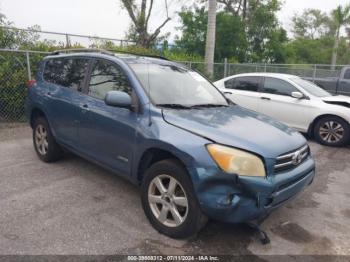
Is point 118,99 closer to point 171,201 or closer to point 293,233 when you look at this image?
point 171,201

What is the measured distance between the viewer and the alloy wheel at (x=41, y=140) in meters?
5.14

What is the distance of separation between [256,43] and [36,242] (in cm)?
2191

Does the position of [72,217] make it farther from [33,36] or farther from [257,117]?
[33,36]

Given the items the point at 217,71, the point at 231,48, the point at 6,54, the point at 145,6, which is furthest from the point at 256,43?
the point at 6,54

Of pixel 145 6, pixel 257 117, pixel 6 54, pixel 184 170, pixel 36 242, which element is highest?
pixel 145 6

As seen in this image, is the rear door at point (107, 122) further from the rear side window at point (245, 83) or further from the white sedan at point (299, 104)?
the rear side window at point (245, 83)

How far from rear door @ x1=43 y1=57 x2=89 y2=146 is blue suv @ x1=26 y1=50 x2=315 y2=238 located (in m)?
0.01

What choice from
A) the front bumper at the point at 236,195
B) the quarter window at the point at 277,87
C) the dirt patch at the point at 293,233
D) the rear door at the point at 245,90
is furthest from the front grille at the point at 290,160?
the rear door at the point at 245,90

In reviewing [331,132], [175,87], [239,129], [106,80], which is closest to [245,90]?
[331,132]

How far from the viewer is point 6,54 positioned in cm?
773

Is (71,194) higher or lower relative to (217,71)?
lower

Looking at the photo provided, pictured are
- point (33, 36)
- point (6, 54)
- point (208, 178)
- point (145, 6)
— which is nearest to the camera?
point (208, 178)

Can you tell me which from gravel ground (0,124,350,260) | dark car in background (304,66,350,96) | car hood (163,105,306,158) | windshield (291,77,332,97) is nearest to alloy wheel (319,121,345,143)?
windshield (291,77,332,97)

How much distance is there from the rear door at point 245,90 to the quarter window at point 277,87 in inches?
8.2
